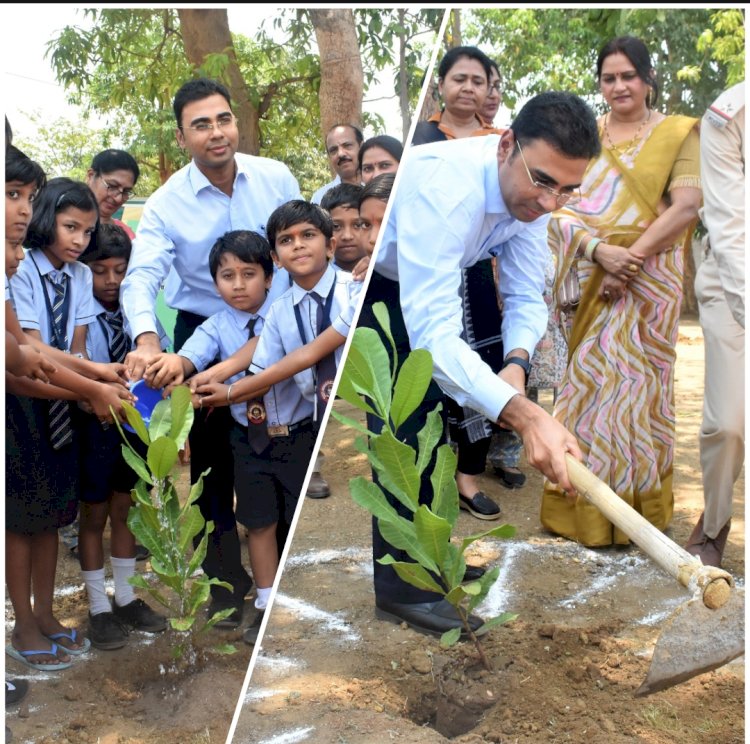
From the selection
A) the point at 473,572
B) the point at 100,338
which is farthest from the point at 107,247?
the point at 473,572

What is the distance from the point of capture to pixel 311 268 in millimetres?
2699

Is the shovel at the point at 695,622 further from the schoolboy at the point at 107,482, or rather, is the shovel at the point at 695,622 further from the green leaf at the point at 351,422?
the schoolboy at the point at 107,482

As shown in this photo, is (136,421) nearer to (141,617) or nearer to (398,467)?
(398,467)

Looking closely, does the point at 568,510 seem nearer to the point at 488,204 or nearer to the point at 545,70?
the point at 488,204

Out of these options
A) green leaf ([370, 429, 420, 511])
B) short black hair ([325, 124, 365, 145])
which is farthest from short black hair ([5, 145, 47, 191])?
green leaf ([370, 429, 420, 511])

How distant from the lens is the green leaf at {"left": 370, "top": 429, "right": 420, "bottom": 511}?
234cm

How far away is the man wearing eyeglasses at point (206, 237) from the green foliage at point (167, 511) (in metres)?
0.32

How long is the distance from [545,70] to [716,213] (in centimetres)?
177

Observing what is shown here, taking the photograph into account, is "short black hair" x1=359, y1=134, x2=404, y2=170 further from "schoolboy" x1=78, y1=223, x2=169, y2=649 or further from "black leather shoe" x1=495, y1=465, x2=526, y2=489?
"black leather shoe" x1=495, y1=465, x2=526, y2=489

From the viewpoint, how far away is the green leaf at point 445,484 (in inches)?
97.1

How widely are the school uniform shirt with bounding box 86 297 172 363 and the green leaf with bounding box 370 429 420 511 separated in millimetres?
896

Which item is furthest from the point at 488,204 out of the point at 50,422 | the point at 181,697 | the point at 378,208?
the point at 181,697

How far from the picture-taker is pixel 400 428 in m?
2.90

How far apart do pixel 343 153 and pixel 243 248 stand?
2.97 ft
